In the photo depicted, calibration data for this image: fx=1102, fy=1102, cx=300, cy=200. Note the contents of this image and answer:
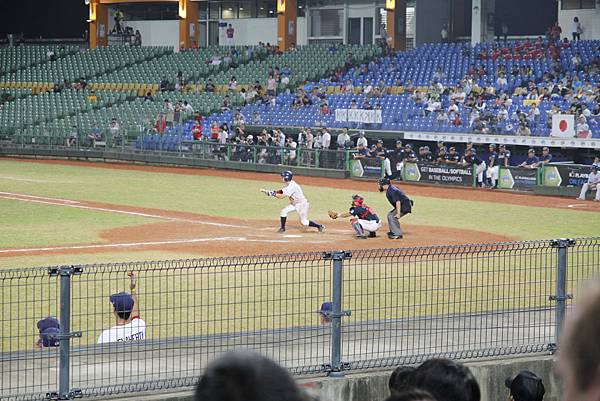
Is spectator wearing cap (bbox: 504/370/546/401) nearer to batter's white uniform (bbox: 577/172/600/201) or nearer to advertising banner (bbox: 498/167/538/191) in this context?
batter's white uniform (bbox: 577/172/600/201)

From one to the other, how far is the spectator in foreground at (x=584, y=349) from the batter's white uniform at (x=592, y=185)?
3191 centimetres

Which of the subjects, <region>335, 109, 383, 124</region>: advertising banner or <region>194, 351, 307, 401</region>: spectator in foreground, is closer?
<region>194, 351, 307, 401</region>: spectator in foreground

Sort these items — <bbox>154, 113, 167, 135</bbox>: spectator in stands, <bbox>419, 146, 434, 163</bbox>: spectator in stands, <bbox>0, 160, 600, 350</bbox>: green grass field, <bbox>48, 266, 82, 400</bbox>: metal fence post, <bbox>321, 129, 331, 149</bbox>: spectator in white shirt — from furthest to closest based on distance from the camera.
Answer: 1. <bbox>154, 113, 167, 135</bbox>: spectator in stands
2. <bbox>321, 129, 331, 149</bbox>: spectator in white shirt
3. <bbox>419, 146, 434, 163</bbox>: spectator in stands
4. <bbox>0, 160, 600, 350</bbox>: green grass field
5. <bbox>48, 266, 82, 400</bbox>: metal fence post

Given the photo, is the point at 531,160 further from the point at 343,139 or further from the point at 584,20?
the point at 584,20

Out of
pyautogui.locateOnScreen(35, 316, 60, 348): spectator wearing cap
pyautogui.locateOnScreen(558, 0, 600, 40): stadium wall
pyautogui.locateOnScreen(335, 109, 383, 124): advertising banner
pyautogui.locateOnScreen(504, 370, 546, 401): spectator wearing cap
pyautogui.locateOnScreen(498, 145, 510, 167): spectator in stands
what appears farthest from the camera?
pyautogui.locateOnScreen(558, 0, 600, 40): stadium wall

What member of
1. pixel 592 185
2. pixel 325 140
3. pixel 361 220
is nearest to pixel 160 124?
pixel 325 140

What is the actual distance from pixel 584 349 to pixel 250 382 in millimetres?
646

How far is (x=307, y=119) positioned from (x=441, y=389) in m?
43.5

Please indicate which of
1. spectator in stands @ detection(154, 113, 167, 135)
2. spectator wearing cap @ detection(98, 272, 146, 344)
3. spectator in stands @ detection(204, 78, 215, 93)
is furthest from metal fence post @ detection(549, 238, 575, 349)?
spectator in stands @ detection(204, 78, 215, 93)

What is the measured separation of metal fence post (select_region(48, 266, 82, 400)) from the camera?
859 centimetres

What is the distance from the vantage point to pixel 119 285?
16406mm

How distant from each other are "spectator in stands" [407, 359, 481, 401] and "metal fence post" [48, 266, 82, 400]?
530cm

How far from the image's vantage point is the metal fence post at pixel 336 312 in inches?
377

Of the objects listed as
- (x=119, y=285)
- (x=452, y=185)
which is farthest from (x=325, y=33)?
(x=119, y=285)
